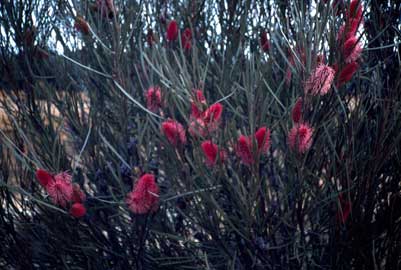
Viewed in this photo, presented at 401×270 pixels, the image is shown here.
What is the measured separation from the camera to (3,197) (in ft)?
9.14

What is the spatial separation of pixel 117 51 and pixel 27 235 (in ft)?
3.74

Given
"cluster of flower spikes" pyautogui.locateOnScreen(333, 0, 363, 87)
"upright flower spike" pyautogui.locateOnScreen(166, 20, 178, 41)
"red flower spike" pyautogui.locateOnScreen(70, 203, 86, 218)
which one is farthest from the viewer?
"upright flower spike" pyautogui.locateOnScreen(166, 20, 178, 41)

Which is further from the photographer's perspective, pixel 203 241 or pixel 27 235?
pixel 27 235

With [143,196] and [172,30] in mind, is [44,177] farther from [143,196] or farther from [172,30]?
[172,30]

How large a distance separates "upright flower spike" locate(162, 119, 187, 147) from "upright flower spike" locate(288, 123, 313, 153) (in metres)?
0.38

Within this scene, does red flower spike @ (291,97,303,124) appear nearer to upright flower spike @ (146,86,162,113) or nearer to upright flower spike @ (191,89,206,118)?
upright flower spike @ (191,89,206,118)

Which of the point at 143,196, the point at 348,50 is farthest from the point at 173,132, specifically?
the point at 348,50

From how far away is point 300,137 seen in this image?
191 centimetres

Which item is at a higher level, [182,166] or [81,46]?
[81,46]

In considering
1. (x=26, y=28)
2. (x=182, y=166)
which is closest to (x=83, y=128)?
(x=26, y=28)

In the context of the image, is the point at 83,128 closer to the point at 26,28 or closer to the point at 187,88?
the point at 26,28

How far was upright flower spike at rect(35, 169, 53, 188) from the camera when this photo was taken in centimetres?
209

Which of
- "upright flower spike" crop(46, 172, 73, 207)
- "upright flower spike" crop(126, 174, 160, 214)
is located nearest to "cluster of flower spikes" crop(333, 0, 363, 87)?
"upright flower spike" crop(126, 174, 160, 214)

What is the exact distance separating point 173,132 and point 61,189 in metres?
0.48
